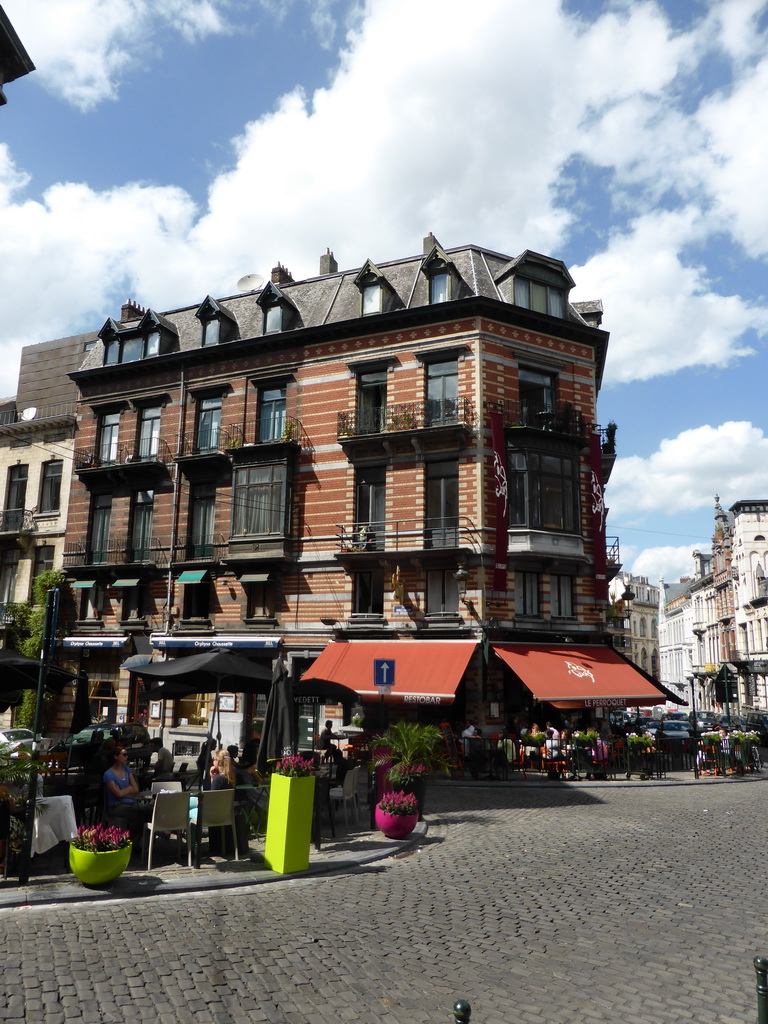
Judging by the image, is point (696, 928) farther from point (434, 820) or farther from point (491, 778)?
point (491, 778)

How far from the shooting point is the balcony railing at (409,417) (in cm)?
2447

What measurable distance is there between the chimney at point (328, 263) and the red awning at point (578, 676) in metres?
17.8

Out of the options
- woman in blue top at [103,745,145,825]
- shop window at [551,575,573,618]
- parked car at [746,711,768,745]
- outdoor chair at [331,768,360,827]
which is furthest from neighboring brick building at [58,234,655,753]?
parked car at [746,711,768,745]

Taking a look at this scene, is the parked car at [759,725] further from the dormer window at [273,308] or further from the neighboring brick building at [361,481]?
the dormer window at [273,308]

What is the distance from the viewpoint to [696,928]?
7.66 meters

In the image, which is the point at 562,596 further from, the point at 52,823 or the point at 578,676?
the point at 52,823

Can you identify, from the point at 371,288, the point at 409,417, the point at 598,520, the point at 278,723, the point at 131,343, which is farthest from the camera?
the point at 131,343

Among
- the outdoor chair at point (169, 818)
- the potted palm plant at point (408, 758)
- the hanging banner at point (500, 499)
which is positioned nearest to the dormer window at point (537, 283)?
the hanging banner at point (500, 499)

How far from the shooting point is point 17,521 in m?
32.4

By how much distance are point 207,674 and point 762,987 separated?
12.9 meters

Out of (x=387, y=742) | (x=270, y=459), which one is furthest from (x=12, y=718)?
(x=387, y=742)

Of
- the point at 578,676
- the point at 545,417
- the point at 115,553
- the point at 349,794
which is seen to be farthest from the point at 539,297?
the point at 349,794

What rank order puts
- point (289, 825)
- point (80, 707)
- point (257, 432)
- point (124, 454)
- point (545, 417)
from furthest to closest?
point (124, 454)
point (257, 432)
point (545, 417)
point (80, 707)
point (289, 825)

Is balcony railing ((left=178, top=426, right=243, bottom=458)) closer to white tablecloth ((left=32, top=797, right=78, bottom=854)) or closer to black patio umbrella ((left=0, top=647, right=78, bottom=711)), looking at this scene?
black patio umbrella ((left=0, top=647, right=78, bottom=711))
